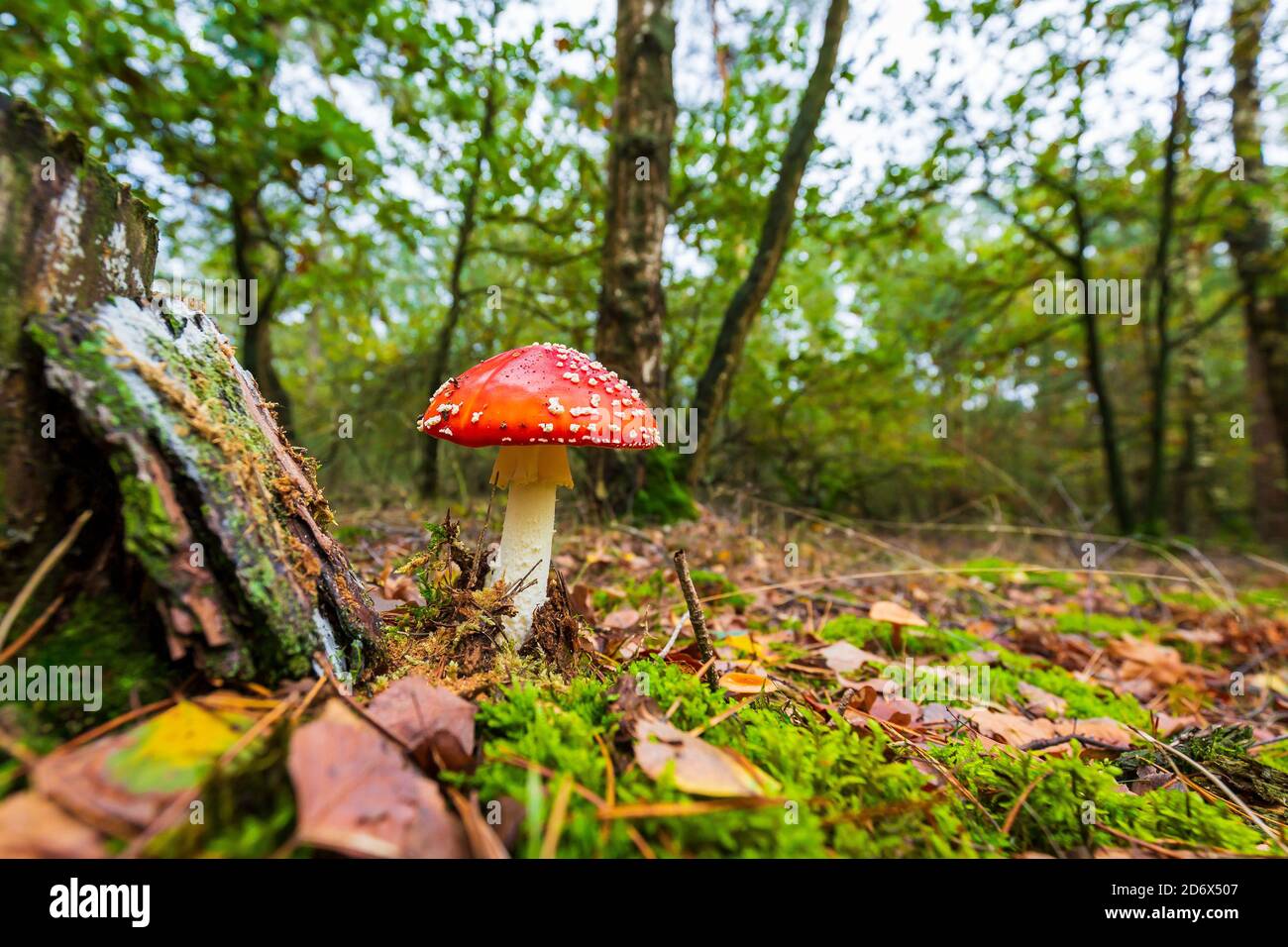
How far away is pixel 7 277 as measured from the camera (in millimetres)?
1067

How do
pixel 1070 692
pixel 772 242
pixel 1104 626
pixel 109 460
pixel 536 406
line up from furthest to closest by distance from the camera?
pixel 772 242
pixel 1104 626
pixel 1070 692
pixel 536 406
pixel 109 460

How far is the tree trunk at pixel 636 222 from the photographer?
5.04 m

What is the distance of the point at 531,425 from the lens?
1692 mm

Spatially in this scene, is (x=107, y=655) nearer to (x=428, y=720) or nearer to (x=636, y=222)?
(x=428, y=720)

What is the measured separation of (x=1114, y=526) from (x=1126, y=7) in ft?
22.0

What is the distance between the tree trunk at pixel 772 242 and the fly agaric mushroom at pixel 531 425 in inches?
146

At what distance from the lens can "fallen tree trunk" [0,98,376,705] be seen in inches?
41.6

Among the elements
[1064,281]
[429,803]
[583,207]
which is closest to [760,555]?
[429,803]

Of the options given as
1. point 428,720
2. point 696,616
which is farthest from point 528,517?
point 428,720

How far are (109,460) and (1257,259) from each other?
43.5 feet

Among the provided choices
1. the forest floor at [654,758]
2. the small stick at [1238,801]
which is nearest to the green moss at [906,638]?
the forest floor at [654,758]

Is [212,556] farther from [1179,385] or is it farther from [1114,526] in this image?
[1179,385]

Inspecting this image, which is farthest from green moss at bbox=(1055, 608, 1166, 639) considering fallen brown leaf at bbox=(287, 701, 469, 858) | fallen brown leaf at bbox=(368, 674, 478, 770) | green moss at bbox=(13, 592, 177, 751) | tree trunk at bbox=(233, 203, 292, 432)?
tree trunk at bbox=(233, 203, 292, 432)

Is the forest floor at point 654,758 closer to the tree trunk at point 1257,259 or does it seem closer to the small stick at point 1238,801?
the small stick at point 1238,801
